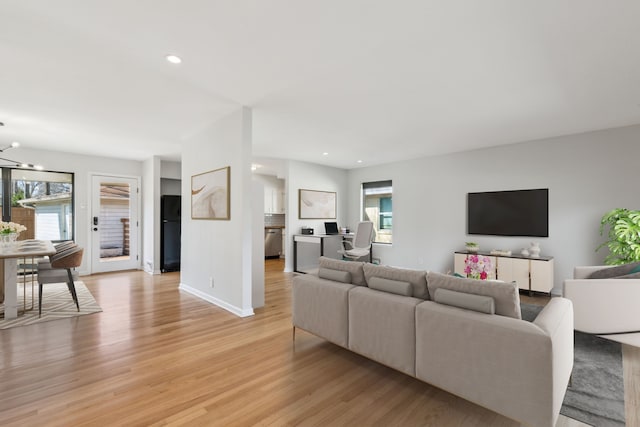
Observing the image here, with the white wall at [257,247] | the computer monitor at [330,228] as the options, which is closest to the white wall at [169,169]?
the computer monitor at [330,228]

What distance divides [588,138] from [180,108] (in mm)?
5874

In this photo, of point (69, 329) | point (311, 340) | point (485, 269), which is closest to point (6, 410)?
point (69, 329)

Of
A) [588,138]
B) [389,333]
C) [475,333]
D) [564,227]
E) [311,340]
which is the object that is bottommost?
[311,340]

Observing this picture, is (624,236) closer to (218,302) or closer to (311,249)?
(311,249)

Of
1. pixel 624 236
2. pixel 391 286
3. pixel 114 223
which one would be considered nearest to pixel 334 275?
pixel 391 286

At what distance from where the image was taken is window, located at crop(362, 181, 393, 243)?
7316mm

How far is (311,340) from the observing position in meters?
3.02

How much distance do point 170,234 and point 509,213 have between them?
6.89 meters

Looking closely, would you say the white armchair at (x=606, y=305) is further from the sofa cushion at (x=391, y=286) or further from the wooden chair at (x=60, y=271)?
the wooden chair at (x=60, y=271)

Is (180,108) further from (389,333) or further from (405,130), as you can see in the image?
(389,333)

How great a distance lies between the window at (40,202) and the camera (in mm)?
5746

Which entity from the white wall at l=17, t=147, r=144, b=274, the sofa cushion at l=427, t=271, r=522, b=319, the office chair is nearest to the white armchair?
the sofa cushion at l=427, t=271, r=522, b=319

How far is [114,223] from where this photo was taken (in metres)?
6.80

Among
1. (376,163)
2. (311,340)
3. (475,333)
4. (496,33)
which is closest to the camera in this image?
(475,333)
